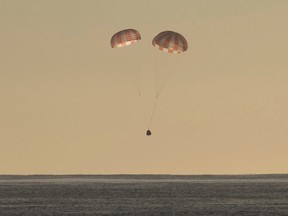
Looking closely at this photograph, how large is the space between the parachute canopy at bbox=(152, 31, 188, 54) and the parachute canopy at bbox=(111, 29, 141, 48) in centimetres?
155

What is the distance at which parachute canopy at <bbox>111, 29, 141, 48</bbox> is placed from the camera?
75312 millimetres

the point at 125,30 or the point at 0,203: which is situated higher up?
the point at 125,30

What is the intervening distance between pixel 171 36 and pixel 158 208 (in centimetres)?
1359

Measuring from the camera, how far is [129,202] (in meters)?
81.2

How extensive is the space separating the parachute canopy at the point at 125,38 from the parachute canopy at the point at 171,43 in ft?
5.08

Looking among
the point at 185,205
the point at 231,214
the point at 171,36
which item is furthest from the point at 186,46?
the point at 231,214

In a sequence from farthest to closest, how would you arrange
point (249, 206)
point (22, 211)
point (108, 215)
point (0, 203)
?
1. point (0, 203)
2. point (249, 206)
3. point (22, 211)
4. point (108, 215)

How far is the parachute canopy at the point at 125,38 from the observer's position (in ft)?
247

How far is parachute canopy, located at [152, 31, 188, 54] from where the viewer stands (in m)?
75.1

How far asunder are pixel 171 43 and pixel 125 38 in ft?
10.7

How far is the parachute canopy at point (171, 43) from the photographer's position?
7512cm

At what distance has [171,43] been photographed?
2975 inches

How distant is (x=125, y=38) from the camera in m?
76.1

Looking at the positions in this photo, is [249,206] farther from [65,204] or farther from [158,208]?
[65,204]
